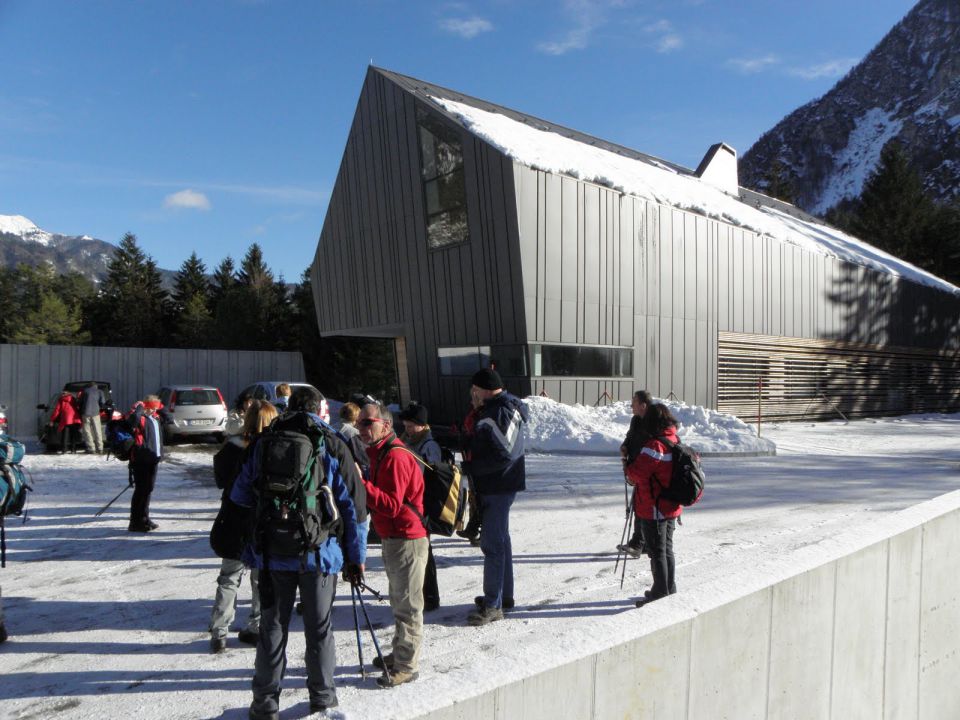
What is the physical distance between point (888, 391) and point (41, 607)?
30388 millimetres

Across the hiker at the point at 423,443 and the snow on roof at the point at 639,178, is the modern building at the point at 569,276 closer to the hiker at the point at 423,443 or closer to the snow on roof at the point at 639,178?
the snow on roof at the point at 639,178

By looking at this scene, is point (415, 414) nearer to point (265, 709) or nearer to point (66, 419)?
point (265, 709)

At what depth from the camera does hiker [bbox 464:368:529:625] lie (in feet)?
16.0

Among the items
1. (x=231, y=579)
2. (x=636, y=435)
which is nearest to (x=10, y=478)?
(x=231, y=579)

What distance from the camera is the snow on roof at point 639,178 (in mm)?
18266

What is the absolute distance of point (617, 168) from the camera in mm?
21906

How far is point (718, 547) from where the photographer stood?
7.09m

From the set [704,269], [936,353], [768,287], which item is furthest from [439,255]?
[936,353]

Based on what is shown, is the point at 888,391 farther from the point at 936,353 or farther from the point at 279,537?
the point at 279,537

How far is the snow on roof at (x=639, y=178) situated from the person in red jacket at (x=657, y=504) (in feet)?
41.6

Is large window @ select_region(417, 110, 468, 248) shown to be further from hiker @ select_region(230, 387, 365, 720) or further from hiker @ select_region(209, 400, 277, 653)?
hiker @ select_region(230, 387, 365, 720)

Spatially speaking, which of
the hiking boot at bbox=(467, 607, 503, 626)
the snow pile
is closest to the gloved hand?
the hiking boot at bbox=(467, 607, 503, 626)

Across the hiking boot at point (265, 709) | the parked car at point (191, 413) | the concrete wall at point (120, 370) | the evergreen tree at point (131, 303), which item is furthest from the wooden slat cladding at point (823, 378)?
the evergreen tree at point (131, 303)

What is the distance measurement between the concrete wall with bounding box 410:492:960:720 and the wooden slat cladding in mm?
14381
